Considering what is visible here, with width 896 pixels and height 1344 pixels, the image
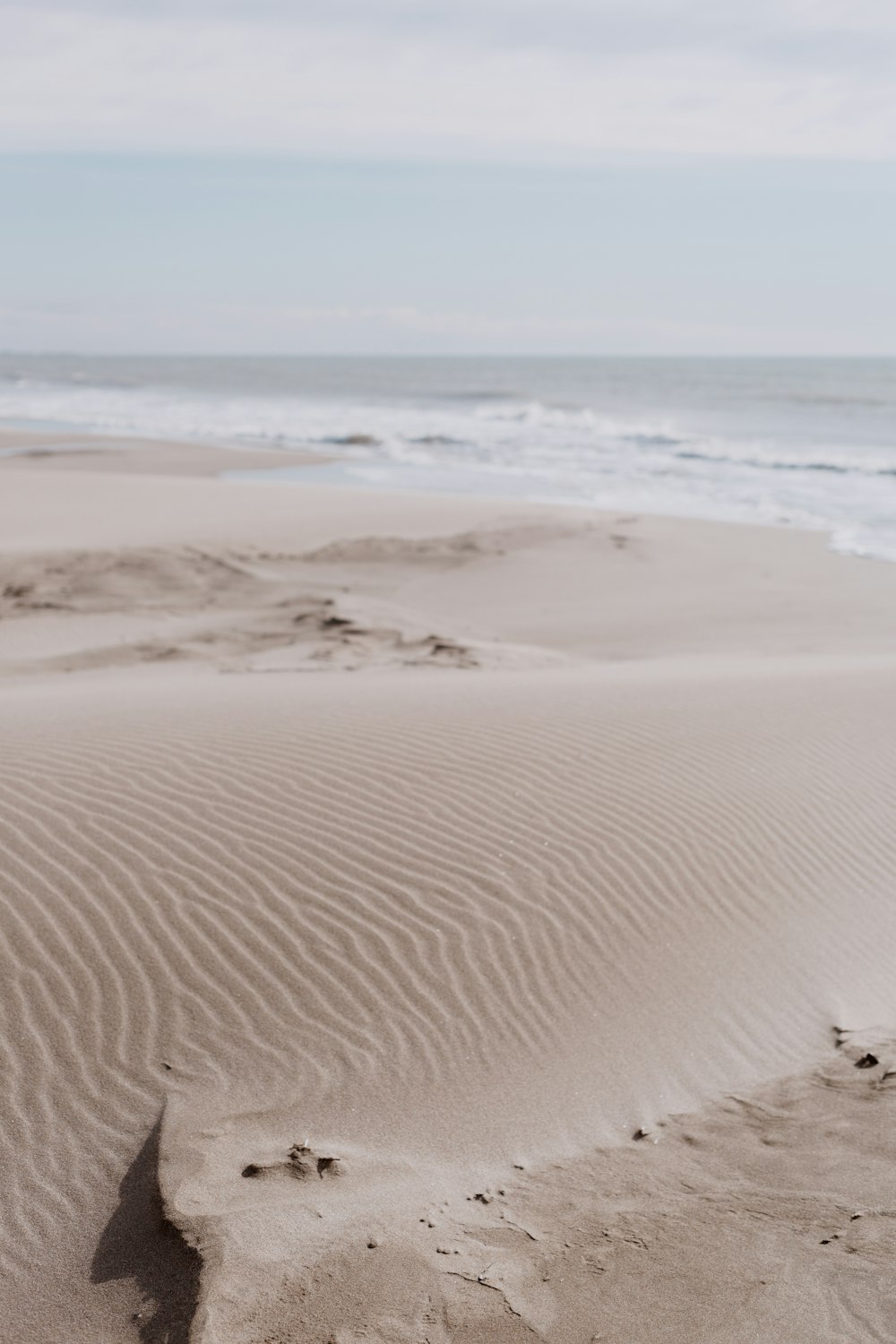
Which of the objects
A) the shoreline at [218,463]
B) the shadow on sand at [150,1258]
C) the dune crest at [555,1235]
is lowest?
the shadow on sand at [150,1258]

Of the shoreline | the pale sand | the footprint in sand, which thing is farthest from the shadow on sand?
the shoreline

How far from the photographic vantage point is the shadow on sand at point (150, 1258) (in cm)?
295

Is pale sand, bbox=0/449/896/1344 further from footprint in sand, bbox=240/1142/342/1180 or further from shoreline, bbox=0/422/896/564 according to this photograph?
shoreline, bbox=0/422/896/564

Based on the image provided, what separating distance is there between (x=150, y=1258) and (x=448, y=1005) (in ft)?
4.79

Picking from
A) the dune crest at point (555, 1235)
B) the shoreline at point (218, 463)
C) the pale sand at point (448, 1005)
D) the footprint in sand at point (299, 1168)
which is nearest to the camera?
the dune crest at point (555, 1235)

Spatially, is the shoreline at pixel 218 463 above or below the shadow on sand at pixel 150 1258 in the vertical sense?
above

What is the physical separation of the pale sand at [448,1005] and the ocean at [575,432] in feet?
33.0

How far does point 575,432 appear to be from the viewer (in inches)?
1599

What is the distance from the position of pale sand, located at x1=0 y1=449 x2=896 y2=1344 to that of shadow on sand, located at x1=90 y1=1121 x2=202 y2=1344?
11mm

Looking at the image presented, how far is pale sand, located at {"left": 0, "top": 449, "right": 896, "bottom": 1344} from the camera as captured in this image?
308cm

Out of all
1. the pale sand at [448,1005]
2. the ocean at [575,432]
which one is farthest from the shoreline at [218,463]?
the pale sand at [448,1005]

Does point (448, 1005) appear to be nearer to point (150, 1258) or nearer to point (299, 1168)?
point (299, 1168)

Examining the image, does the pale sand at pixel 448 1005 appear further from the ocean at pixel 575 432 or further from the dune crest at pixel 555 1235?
the ocean at pixel 575 432

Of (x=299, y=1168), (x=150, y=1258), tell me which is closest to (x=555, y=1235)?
(x=299, y=1168)
